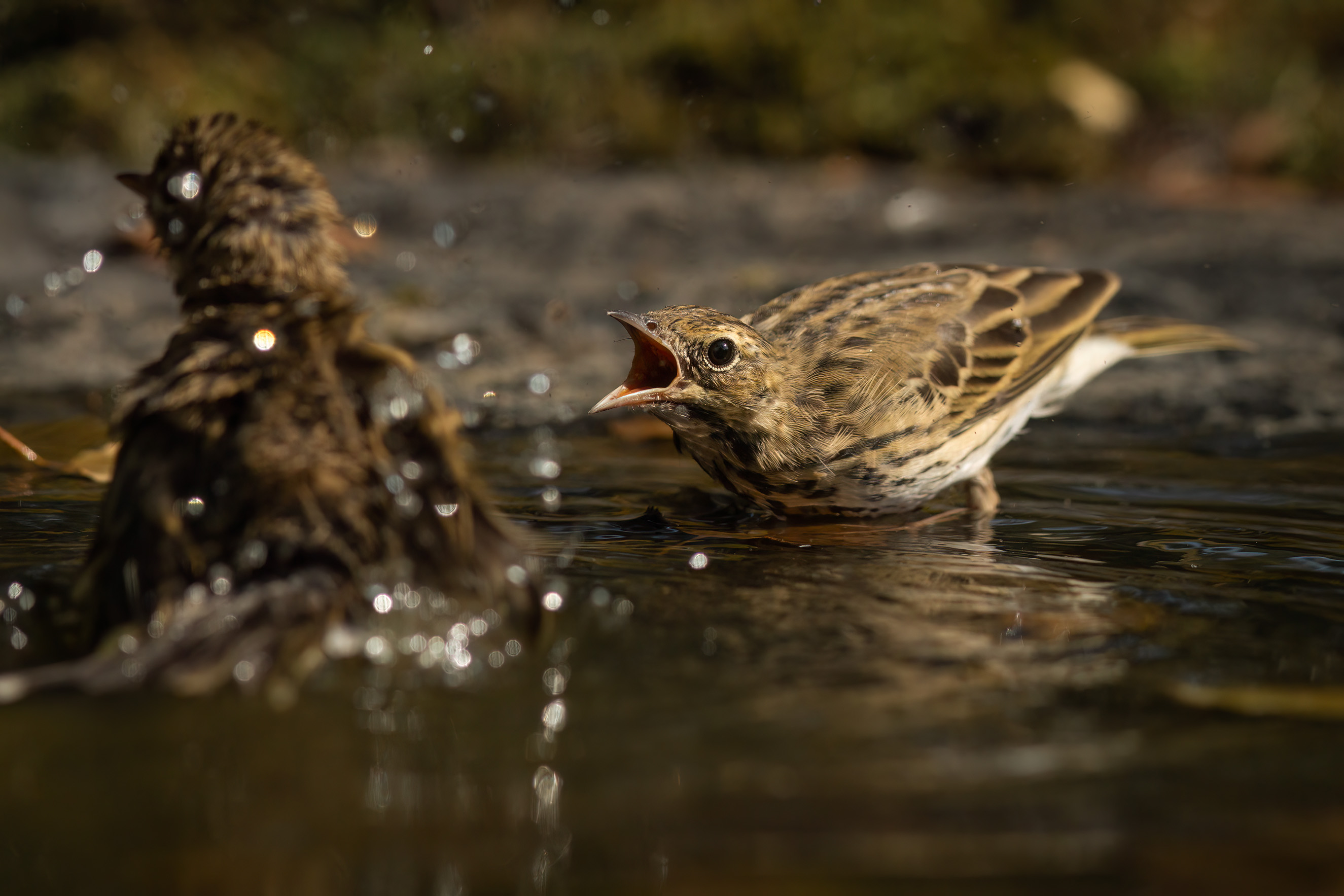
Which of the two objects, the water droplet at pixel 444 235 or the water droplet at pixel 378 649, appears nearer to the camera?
the water droplet at pixel 378 649

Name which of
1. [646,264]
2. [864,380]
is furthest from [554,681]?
[646,264]

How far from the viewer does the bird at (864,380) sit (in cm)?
460

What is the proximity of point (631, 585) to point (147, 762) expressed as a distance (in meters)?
1.56

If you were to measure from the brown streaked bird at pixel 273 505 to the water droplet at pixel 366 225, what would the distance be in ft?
20.2

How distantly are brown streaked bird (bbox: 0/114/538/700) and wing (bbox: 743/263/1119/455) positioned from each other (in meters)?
1.89

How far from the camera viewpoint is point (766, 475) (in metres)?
4.82

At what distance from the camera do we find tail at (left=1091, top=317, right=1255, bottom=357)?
632 centimetres

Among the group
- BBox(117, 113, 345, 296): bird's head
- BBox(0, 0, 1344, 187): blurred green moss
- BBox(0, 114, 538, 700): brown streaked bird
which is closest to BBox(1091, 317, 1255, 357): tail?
BBox(117, 113, 345, 296): bird's head

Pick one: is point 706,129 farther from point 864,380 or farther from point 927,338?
point 864,380

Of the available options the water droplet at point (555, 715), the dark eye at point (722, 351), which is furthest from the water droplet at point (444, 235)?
the water droplet at point (555, 715)

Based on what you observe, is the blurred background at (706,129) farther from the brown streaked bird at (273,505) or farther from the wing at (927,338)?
the brown streaked bird at (273,505)

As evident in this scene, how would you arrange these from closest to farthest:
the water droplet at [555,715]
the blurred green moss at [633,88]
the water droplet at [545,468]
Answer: the water droplet at [555,715]
the water droplet at [545,468]
the blurred green moss at [633,88]

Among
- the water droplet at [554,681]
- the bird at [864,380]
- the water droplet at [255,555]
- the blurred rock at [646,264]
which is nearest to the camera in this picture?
the water droplet at [554,681]

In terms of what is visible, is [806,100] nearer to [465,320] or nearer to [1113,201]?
[1113,201]
